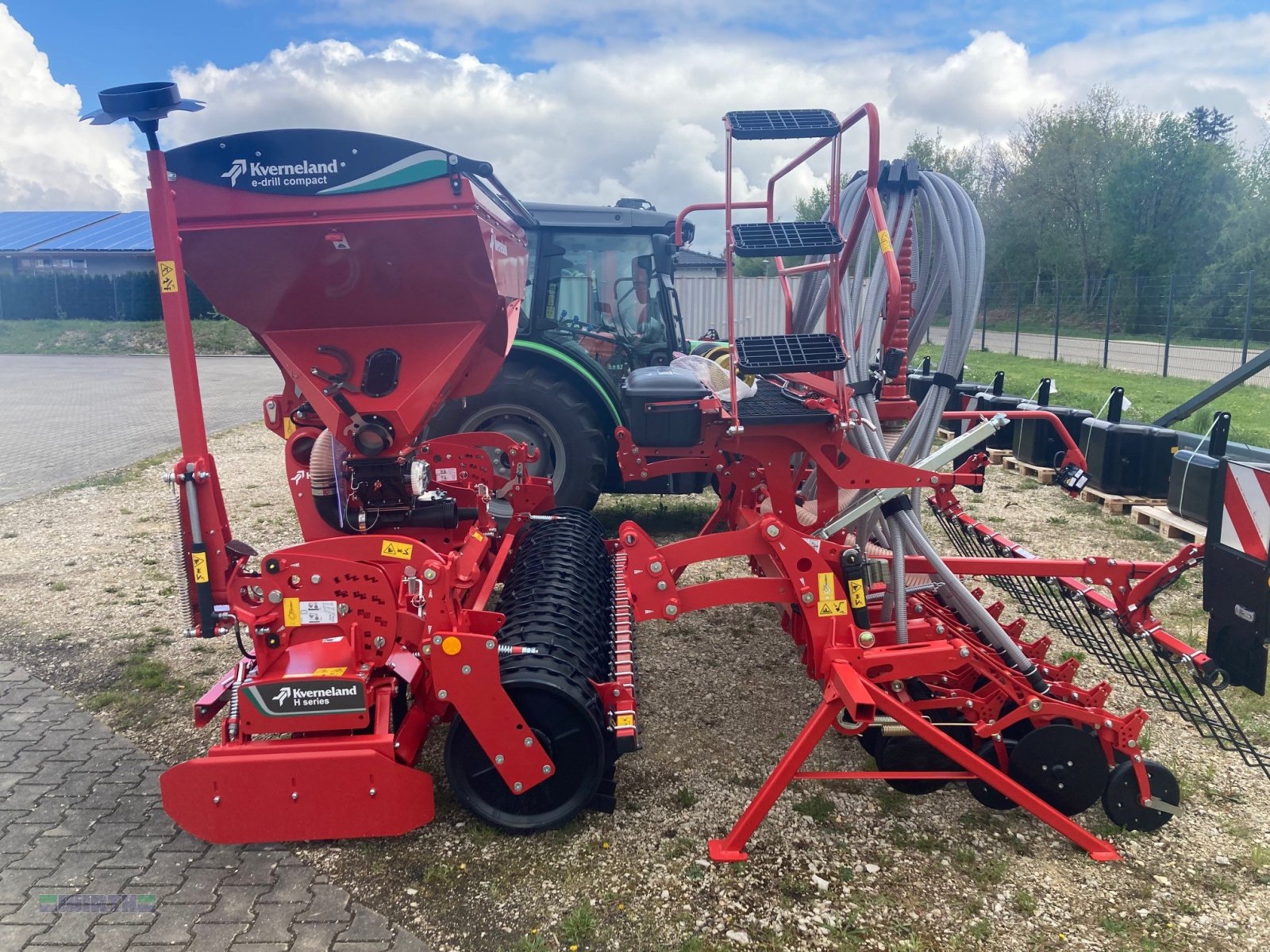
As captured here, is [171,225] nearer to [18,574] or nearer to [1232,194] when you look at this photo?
[18,574]

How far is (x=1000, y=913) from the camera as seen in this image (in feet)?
8.30

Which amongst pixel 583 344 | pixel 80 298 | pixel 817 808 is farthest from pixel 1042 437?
pixel 80 298

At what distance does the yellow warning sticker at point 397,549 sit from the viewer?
2.89 m

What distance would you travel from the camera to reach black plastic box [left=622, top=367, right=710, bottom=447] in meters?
3.48

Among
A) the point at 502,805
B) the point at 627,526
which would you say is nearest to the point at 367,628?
the point at 502,805

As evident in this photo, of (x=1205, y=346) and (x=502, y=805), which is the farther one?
(x=1205, y=346)

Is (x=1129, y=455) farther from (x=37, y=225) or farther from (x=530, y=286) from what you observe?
(x=37, y=225)

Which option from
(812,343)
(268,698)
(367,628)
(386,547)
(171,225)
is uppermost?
(171,225)

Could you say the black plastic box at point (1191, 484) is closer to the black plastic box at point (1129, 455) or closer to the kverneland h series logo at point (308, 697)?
the black plastic box at point (1129, 455)

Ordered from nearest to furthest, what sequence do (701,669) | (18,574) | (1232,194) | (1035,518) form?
(701,669), (18,574), (1035,518), (1232,194)

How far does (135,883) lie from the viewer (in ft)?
8.80

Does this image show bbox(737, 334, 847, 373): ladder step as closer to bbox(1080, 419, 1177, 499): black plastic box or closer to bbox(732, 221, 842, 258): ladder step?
bbox(732, 221, 842, 258): ladder step

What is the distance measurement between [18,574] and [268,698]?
445 centimetres

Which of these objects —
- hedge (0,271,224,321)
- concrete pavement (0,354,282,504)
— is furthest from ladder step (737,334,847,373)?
hedge (0,271,224,321)
